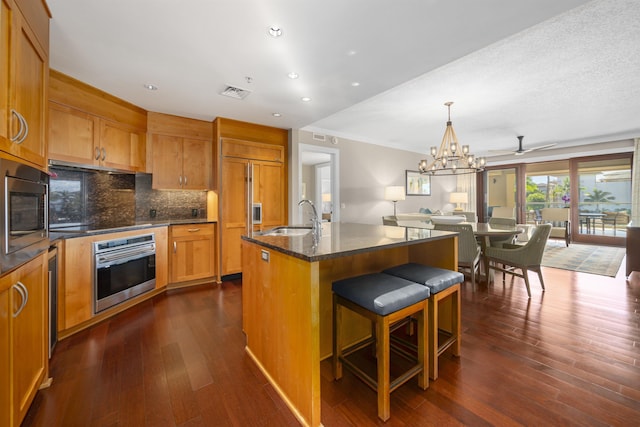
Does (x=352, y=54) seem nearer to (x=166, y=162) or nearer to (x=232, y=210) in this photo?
(x=232, y=210)

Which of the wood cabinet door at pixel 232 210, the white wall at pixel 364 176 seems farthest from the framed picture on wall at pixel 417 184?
the wood cabinet door at pixel 232 210

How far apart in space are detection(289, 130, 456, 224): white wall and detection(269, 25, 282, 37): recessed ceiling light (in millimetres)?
2303

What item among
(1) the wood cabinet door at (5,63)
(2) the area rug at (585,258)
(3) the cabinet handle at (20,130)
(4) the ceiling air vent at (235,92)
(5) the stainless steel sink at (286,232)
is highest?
(4) the ceiling air vent at (235,92)

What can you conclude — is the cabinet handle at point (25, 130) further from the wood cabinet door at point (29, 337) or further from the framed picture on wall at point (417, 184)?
the framed picture on wall at point (417, 184)

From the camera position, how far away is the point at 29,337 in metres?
1.33

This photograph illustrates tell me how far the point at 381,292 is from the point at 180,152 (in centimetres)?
342

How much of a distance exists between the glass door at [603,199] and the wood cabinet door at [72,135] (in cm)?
966

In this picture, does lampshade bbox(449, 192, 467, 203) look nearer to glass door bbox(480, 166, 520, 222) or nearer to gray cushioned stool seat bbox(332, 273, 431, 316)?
glass door bbox(480, 166, 520, 222)

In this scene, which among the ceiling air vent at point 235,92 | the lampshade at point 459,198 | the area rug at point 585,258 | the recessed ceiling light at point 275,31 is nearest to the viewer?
the recessed ceiling light at point 275,31

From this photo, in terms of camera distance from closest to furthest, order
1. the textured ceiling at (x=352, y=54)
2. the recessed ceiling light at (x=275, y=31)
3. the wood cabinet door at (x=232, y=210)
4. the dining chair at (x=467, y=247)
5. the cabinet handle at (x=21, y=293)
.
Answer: the cabinet handle at (x=21, y=293), the textured ceiling at (x=352, y=54), the recessed ceiling light at (x=275, y=31), the dining chair at (x=467, y=247), the wood cabinet door at (x=232, y=210)

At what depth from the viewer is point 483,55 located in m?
2.47

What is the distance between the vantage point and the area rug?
420 centimetres

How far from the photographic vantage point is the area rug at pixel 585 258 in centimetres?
420

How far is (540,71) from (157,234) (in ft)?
15.7
